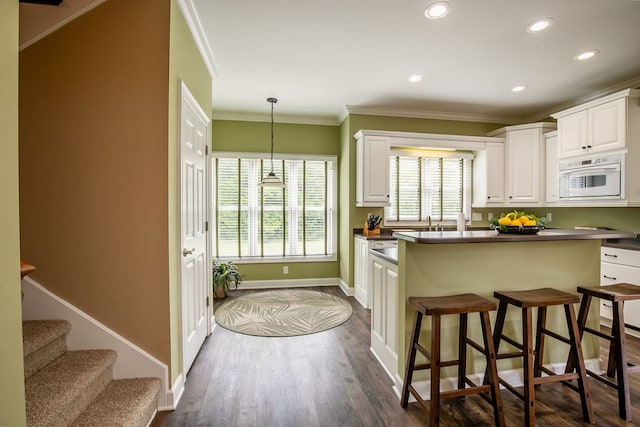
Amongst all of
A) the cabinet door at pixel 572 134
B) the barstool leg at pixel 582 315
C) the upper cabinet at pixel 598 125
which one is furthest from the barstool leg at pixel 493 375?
the cabinet door at pixel 572 134

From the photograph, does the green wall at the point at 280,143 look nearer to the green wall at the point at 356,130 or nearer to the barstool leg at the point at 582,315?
the green wall at the point at 356,130

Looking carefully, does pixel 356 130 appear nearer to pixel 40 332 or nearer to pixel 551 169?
pixel 551 169

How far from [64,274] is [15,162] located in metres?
1.30

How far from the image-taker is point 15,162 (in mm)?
950

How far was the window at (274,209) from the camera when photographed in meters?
4.84

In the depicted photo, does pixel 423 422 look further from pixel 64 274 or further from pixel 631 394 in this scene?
pixel 64 274

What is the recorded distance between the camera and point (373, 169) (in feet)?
13.9

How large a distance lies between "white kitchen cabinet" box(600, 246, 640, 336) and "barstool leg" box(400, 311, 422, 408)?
265 centimetres

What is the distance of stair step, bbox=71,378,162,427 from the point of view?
1.61m

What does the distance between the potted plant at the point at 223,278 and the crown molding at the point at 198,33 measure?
99.9 inches

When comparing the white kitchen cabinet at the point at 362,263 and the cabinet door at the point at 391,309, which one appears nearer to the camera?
the cabinet door at the point at 391,309

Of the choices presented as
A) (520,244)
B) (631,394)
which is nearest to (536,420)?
(631,394)

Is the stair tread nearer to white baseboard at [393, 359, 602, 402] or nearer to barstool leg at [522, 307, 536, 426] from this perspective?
white baseboard at [393, 359, 602, 402]

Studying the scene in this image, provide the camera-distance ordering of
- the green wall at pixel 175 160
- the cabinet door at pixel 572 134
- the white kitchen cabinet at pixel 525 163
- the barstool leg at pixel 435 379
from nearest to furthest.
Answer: the barstool leg at pixel 435 379, the green wall at pixel 175 160, the cabinet door at pixel 572 134, the white kitchen cabinet at pixel 525 163
